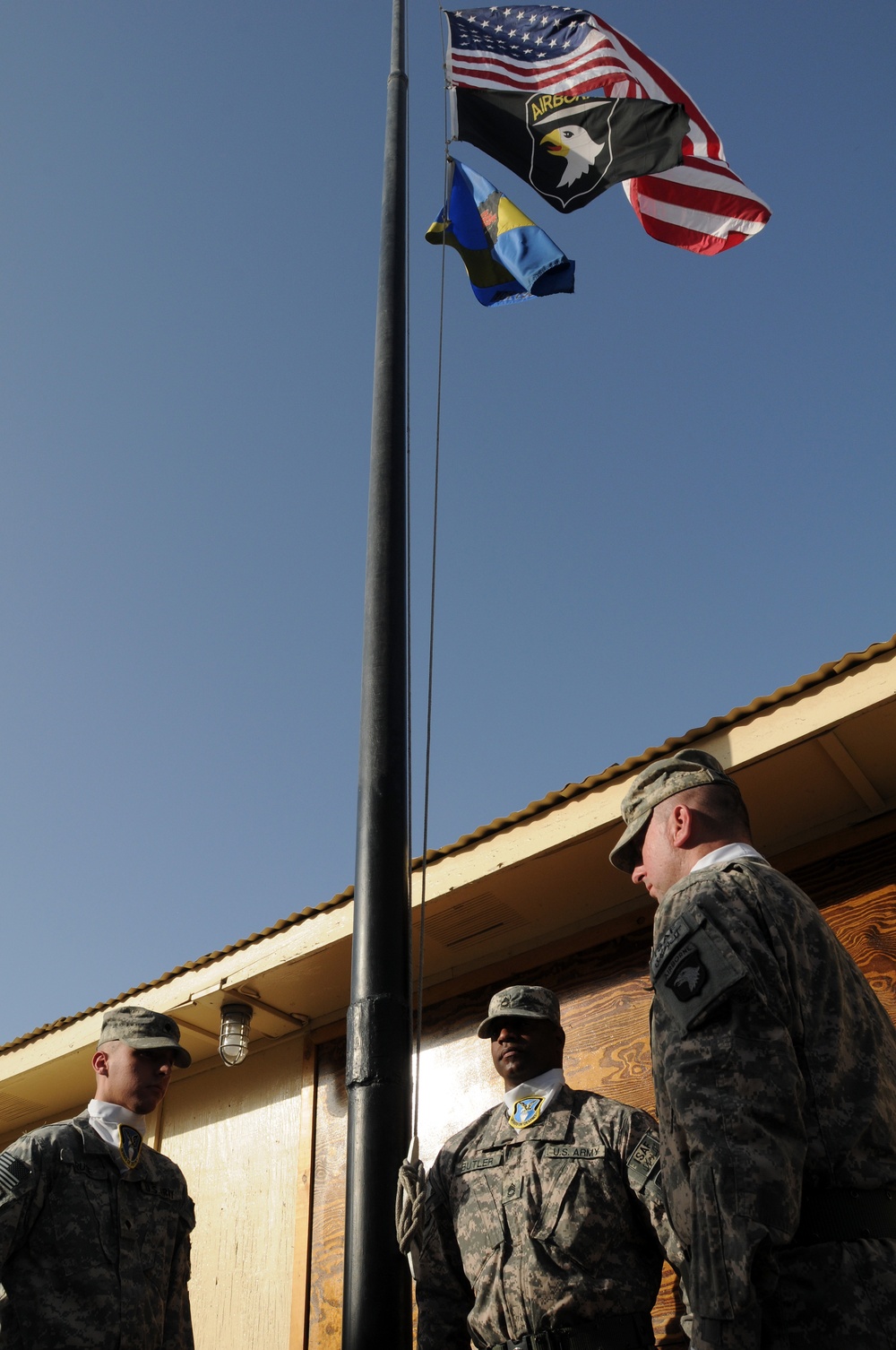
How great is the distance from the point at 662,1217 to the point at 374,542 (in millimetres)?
2326

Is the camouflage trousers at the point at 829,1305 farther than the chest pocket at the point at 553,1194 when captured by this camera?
No

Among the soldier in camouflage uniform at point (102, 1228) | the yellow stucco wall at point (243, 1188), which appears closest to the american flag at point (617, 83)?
the soldier in camouflage uniform at point (102, 1228)

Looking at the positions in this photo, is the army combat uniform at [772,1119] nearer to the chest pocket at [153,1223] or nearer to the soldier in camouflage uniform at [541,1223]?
the soldier in camouflage uniform at [541,1223]

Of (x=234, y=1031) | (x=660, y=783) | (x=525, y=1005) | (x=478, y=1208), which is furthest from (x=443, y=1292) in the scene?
(x=234, y=1031)

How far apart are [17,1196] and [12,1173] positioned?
89mm

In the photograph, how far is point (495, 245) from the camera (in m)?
6.53

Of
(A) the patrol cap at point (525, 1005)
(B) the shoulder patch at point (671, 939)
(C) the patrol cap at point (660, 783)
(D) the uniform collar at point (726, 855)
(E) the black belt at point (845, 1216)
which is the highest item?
(C) the patrol cap at point (660, 783)

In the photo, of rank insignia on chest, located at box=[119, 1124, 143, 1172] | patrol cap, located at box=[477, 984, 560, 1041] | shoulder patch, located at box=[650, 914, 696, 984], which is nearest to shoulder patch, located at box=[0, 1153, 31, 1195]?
rank insignia on chest, located at box=[119, 1124, 143, 1172]

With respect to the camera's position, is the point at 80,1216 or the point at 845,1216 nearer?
the point at 845,1216

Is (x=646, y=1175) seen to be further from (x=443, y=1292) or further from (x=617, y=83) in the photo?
(x=617, y=83)

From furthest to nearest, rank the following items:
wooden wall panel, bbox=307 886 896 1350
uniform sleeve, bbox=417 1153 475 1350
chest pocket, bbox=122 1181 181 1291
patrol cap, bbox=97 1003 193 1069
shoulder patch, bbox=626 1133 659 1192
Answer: wooden wall panel, bbox=307 886 896 1350 < patrol cap, bbox=97 1003 193 1069 < chest pocket, bbox=122 1181 181 1291 < uniform sleeve, bbox=417 1153 475 1350 < shoulder patch, bbox=626 1133 659 1192

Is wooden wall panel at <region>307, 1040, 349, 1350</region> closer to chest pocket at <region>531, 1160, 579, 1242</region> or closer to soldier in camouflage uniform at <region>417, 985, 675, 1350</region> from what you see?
soldier in camouflage uniform at <region>417, 985, 675, 1350</region>

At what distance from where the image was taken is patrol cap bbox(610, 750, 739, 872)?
3195 mm

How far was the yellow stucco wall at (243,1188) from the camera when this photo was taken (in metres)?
6.27
